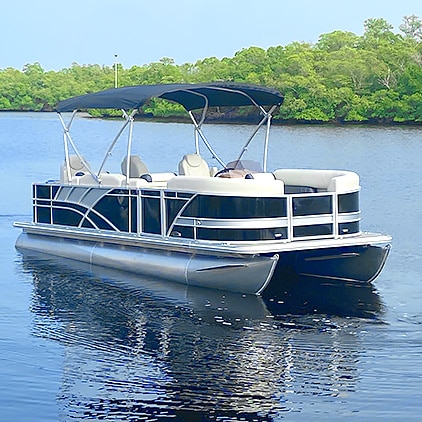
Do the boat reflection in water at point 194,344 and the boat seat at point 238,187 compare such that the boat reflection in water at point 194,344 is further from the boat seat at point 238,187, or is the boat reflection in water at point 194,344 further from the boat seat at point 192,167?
the boat seat at point 192,167

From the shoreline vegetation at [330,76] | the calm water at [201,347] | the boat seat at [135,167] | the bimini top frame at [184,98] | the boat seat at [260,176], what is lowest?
the calm water at [201,347]

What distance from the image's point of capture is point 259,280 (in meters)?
12.1

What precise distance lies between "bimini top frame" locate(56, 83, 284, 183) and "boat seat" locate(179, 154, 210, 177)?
1.85 ft

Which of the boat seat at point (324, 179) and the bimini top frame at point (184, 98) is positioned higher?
the bimini top frame at point (184, 98)

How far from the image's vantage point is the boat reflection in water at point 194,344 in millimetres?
8484

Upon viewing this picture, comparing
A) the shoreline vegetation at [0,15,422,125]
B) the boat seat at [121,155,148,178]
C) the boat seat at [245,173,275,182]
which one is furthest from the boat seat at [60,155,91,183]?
the shoreline vegetation at [0,15,422,125]

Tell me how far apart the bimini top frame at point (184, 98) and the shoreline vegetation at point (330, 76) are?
51137mm

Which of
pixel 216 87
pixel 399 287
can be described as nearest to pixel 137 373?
pixel 399 287

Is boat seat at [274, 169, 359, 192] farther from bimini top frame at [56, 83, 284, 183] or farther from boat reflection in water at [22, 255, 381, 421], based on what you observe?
boat reflection in water at [22, 255, 381, 421]

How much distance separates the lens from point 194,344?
10289 mm

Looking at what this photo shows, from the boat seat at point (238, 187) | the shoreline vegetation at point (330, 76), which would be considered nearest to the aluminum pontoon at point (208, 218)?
the boat seat at point (238, 187)

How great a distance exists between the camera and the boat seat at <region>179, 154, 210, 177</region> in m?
14.4

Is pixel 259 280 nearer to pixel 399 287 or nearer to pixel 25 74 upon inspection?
pixel 399 287

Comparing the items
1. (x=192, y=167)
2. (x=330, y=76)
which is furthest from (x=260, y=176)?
(x=330, y=76)
